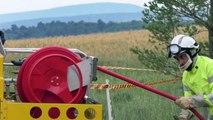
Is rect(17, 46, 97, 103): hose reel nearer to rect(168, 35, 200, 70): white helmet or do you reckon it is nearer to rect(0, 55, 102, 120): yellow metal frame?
rect(0, 55, 102, 120): yellow metal frame

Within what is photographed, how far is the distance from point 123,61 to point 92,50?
6.38 m

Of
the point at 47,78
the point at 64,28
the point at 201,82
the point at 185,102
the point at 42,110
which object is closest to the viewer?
the point at 42,110

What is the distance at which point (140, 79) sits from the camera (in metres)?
15.0

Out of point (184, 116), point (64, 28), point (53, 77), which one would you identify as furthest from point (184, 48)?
point (64, 28)

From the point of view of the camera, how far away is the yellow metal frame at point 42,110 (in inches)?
165

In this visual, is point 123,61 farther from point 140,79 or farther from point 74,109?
point 74,109

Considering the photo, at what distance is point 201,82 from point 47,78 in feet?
5.22

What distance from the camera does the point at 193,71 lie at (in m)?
5.45

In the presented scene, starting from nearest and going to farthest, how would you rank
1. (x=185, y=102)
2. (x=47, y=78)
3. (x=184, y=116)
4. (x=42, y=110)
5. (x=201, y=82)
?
1. (x=42, y=110)
2. (x=47, y=78)
3. (x=185, y=102)
4. (x=201, y=82)
5. (x=184, y=116)

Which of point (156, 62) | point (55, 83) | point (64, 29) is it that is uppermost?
point (55, 83)

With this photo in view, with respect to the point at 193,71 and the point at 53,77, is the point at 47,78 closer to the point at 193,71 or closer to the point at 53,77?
the point at 53,77

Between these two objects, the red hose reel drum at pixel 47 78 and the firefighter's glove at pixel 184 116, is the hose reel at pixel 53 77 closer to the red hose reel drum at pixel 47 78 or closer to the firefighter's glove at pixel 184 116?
→ the red hose reel drum at pixel 47 78

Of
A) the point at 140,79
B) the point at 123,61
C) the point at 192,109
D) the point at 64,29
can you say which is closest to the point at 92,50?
the point at 123,61

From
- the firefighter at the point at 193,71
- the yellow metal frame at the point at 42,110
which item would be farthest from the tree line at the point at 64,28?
the yellow metal frame at the point at 42,110
